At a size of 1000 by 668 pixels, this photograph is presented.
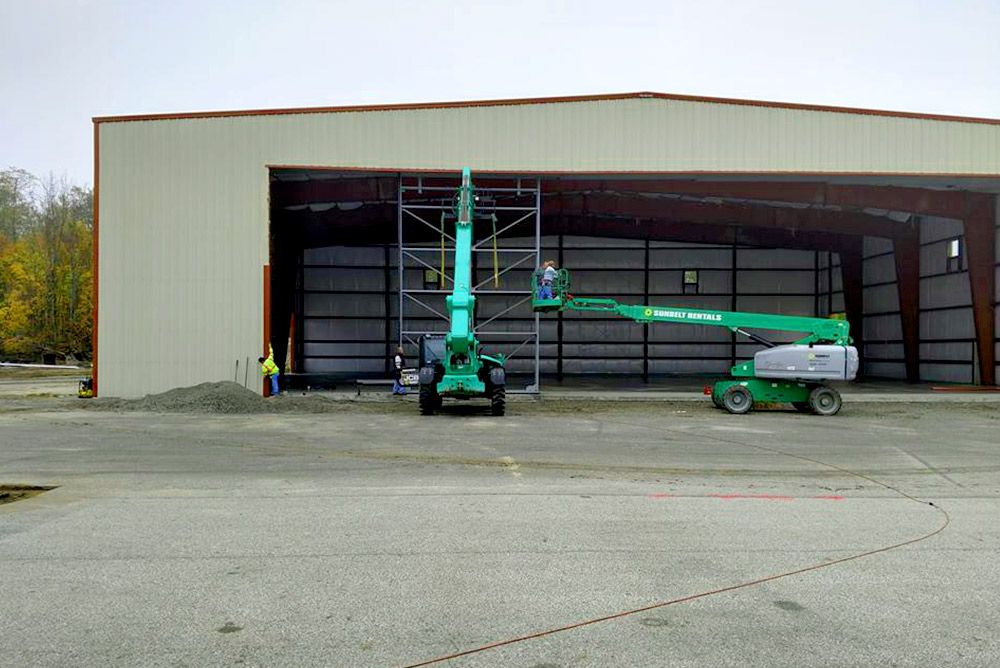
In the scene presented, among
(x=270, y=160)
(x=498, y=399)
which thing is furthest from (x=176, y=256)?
(x=498, y=399)

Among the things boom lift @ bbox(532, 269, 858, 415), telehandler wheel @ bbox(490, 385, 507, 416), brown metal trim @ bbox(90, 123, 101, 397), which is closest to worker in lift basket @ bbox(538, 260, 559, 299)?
boom lift @ bbox(532, 269, 858, 415)

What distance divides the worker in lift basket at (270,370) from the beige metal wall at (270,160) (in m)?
0.43

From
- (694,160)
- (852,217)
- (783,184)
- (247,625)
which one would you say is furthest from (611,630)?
(852,217)

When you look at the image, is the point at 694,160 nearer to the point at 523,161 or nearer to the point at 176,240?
the point at 523,161

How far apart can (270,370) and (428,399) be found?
6.33m

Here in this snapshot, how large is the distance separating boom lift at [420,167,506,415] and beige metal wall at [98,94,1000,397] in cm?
528

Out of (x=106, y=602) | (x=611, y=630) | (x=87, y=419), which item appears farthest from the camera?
(x=87, y=419)

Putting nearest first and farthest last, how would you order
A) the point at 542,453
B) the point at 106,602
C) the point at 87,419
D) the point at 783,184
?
the point at 106,602 < the point at 542,453 < the point at 87,419 < the point at 783,184

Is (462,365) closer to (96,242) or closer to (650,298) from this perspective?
(96,242)

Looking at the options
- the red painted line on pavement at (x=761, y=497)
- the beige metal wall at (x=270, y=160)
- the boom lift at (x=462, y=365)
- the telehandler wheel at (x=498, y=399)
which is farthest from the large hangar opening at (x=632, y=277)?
the red painted line on pavement at (x=761, y=497)

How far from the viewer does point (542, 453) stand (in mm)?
12969

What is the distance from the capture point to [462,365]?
18.9m

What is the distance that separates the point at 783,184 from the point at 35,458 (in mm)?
23549

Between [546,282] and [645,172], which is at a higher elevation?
[645,172]
